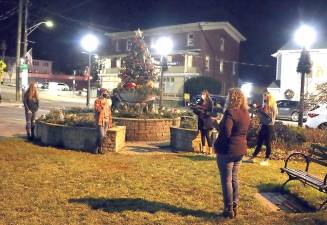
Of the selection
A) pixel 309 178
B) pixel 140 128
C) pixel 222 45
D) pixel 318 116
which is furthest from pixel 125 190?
pixel 222 45

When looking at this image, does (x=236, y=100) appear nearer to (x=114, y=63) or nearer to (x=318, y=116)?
(x=318, y=116)

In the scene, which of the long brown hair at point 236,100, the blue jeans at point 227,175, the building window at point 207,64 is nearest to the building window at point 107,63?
the building window at point 207,64

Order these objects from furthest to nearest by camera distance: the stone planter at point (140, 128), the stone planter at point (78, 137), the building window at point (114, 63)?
the building window at point (114, 63)
the stone planter at point (140, 128)
the stone planter at point (78, 137)

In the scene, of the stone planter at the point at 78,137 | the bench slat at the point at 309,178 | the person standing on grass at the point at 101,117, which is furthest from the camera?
the stone planter at the point at 78,137

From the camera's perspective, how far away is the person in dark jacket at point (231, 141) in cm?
583

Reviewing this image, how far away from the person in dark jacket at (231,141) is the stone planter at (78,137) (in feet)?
18.0

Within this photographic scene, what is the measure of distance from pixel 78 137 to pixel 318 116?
11.5 m

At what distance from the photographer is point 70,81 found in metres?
82.9

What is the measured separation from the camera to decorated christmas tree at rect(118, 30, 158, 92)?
54.1ft

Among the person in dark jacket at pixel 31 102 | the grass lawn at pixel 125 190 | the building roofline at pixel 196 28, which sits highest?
the building roofline at pixel 196 28

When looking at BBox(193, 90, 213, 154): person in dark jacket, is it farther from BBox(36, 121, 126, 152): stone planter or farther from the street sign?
the street sign

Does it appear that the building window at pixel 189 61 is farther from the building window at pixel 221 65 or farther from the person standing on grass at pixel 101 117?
the person standing on grass at pixel 101 117

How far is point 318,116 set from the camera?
1855 centimetres

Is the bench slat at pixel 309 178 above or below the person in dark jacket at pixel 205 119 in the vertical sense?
below
